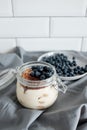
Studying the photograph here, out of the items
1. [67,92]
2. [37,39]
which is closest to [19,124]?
[67,92]

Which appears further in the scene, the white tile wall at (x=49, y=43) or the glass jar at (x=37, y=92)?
the white tile wall at (x=49, y=43)

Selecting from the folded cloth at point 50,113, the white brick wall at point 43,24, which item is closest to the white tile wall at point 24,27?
the white brick wall at point 43,24

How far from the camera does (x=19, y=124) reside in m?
0.39

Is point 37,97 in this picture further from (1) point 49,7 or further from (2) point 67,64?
(1) point 49,7

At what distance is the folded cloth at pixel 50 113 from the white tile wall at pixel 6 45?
0.61ft

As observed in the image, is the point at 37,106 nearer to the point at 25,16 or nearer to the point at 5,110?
the point at 5,110

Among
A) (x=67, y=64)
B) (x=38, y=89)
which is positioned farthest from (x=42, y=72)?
(x=67, y=64)

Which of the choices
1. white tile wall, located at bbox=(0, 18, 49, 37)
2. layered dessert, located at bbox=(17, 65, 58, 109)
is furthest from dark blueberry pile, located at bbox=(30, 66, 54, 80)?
white tile wall, located at bbox=(0, 18, 49, 37)

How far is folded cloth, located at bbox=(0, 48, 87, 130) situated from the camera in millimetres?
385

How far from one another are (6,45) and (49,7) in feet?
0.60

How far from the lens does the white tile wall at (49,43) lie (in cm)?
64

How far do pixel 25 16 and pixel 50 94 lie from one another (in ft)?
0.91

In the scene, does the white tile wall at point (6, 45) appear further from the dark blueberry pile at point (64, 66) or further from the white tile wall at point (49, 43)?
the dark blueberry pile at point (64, 66)

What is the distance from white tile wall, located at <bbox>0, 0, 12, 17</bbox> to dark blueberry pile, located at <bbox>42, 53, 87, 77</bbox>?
170mm
